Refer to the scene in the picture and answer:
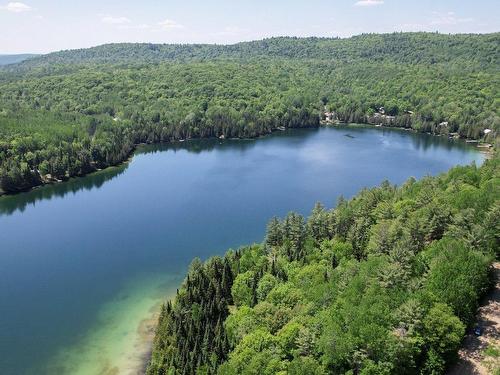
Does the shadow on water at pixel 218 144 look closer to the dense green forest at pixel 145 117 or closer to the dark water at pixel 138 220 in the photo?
the dark water at pixel 138 220

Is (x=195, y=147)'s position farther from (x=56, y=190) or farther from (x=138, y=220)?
(x=138, y=220)

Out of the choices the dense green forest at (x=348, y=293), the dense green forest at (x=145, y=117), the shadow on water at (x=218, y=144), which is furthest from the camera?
the shadow on water at (x=218, y=144)

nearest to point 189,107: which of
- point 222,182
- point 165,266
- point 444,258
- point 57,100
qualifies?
point 57,100

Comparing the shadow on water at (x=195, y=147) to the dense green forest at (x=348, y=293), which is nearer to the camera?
the dense green forest at (x=348, y=293)

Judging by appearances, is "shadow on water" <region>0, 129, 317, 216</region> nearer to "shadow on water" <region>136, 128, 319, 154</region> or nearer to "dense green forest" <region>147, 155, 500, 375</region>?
"shadow on water" <region>136, 128, 319, 154</region>

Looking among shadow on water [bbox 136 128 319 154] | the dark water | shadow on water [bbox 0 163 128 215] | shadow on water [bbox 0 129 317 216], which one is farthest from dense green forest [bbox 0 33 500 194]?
the dark water

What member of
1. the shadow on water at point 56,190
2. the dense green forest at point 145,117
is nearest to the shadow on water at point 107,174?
the shadow on water at point 56,190

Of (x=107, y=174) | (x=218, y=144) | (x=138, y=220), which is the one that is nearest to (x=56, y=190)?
(x=107, y=174)

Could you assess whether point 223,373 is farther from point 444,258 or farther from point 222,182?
point 222,182
